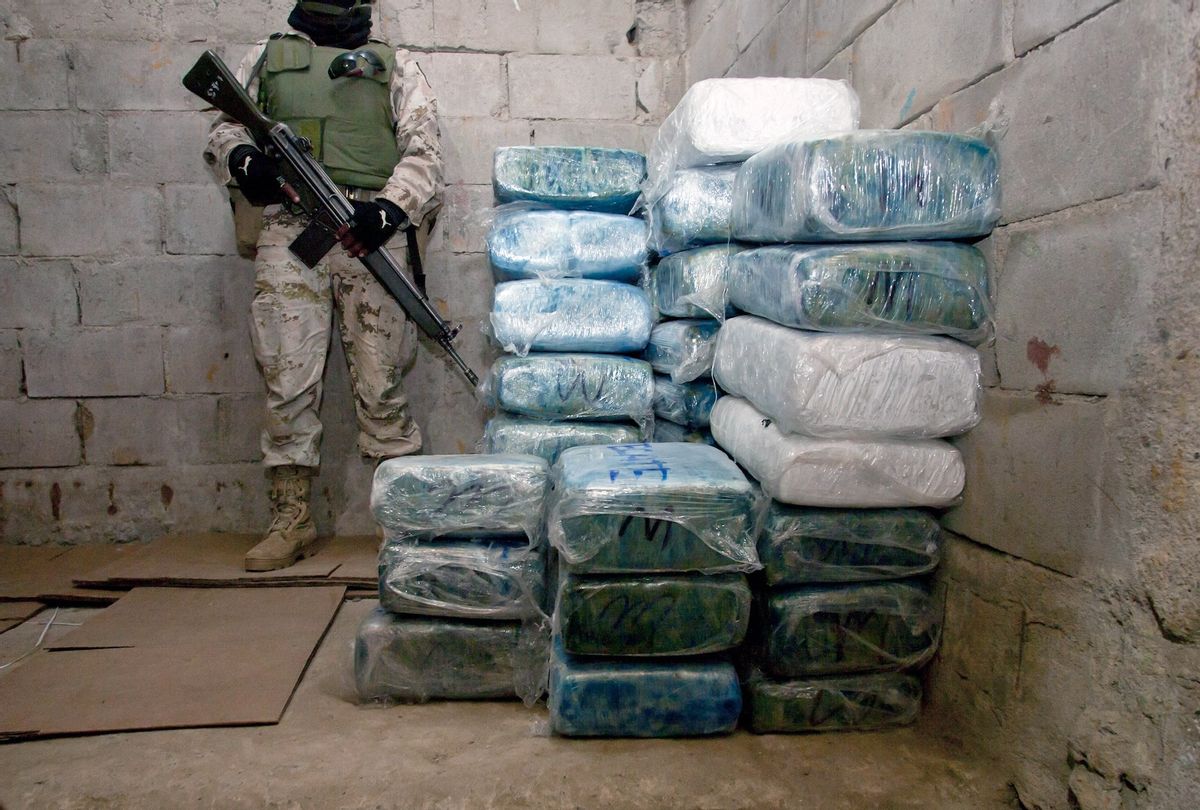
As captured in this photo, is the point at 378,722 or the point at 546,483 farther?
the point at 546,483

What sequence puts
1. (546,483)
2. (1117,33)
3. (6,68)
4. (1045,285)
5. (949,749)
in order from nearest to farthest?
(1117,33) → (1045,285) → (949,749) → (546,483) → (6,68)

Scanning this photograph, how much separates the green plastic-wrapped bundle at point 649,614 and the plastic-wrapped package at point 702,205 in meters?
0.92

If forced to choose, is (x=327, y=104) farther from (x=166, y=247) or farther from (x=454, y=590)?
(x=454, y=590)

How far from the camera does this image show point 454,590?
5.10 feet

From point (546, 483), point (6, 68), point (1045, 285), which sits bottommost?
point (546, 483)

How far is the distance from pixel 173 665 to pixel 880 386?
1619 millimetres

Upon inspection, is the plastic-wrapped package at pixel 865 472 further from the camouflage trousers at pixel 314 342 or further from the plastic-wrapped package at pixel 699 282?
the camouflage trousers at pixel 314 342

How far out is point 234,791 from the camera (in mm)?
1276

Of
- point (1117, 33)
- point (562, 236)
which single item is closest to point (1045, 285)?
point (1117, 33)

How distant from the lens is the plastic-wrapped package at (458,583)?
155 centimetres

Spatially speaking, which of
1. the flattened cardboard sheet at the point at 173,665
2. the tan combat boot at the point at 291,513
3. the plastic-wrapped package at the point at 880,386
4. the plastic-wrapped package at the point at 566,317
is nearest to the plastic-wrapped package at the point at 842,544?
the plastic-wrapped package at the point at 880,386

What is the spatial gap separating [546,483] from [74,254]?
85.6 inches

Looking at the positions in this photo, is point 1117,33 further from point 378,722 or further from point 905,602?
point 378,722

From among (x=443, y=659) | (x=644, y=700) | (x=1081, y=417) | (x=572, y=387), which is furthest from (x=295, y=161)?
(x=1081, y=417)
